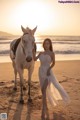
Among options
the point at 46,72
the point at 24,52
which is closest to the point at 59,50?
the point at 24,52

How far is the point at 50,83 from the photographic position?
335 centimetres

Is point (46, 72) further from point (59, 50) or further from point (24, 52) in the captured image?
point (59, 50)

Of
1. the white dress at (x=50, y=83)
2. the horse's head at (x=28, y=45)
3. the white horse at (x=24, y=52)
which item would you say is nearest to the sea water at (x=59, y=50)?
the white horse at (x=24, y=52)

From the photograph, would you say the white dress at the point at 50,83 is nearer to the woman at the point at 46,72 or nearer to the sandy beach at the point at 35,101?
the woman at the point at 46,72

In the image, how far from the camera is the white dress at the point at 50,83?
3309 mm

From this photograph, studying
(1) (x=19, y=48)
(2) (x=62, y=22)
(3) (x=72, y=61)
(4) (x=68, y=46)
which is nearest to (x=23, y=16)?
(2) (x=62, y=22)

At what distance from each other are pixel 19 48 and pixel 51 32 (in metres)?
3.85

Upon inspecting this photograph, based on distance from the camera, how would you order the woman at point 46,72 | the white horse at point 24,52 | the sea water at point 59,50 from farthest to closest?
the sea water at point 59,50, the white horse at point 24,52, the woman at point 46,72

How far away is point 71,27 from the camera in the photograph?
7.75 meters

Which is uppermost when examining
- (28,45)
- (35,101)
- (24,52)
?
(28,45)

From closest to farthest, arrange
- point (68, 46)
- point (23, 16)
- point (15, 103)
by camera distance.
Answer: point (15, 103), point (23, 16), point (68, 46)

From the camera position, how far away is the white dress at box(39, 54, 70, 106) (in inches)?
130

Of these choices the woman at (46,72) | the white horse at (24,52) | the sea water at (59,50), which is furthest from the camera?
the sea water at (59,50)

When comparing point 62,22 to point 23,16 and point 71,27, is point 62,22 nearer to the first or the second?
point 71,27
